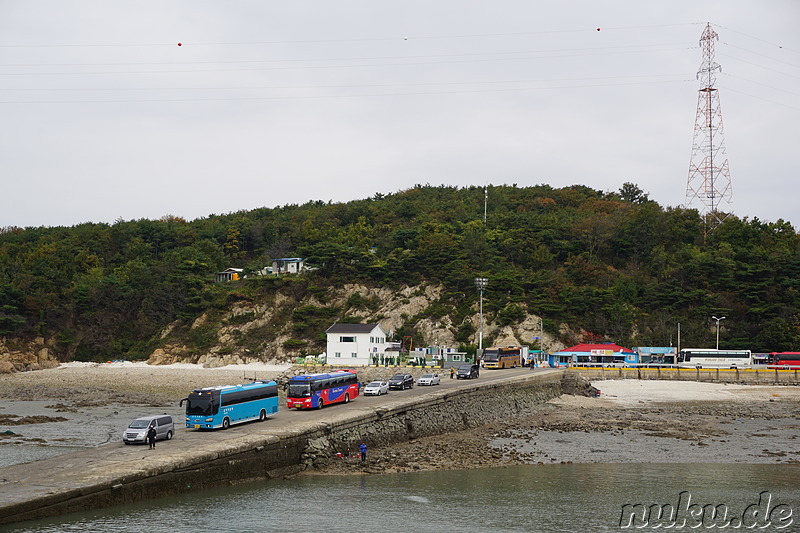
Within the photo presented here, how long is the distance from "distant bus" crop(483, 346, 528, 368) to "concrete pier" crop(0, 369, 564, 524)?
32.7m

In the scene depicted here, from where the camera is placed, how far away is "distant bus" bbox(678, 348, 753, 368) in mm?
87188

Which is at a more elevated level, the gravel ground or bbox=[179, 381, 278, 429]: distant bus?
bbox=[179, 381, 278, 429]: distant bus

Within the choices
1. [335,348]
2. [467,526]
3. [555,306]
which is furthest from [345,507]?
[555,306]

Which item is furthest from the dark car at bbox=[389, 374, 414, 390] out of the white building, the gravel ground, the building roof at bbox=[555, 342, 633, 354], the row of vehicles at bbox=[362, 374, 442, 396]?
the building roof at bbox=[555, 342, 633, 354]

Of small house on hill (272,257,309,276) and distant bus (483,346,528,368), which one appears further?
small house on hill (272,257,309,276)

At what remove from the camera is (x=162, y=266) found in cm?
11662

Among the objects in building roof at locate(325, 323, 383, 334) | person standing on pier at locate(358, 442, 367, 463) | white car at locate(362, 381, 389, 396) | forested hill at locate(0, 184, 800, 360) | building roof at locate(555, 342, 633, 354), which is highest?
forested hill at locate(0, 184, 800, 360)

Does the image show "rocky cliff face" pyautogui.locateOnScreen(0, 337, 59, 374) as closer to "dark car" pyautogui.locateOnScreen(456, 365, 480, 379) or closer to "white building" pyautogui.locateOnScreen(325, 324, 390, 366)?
"white building" pyautogui.locateOnScreen(325, 324, 390, 366)

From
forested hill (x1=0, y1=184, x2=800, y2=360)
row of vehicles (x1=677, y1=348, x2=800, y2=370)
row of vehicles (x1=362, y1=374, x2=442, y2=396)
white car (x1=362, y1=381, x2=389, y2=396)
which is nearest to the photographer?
white car (x1=362, y1=381, x2=389, y2=396)

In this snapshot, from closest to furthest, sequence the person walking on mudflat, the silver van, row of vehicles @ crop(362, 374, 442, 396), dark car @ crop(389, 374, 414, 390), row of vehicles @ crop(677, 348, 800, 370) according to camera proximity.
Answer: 1. the person walking on mudflat
2. the silver van
3. row of vehicles @ crop(362, 374, 442, 396)
4. dark car @ crop(389, 374, 414, 390)
5. row of vehicles @ crop(677, 348, 800, 370)

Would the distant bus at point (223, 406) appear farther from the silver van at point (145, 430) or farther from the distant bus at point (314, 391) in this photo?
the distant bus at point (314, 391)

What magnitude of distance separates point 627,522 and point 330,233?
112796 millimetres

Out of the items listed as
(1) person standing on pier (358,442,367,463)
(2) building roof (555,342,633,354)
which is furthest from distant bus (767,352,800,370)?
(1) person standing on pier (358,442,367,463)

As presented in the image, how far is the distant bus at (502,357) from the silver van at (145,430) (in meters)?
55.2
